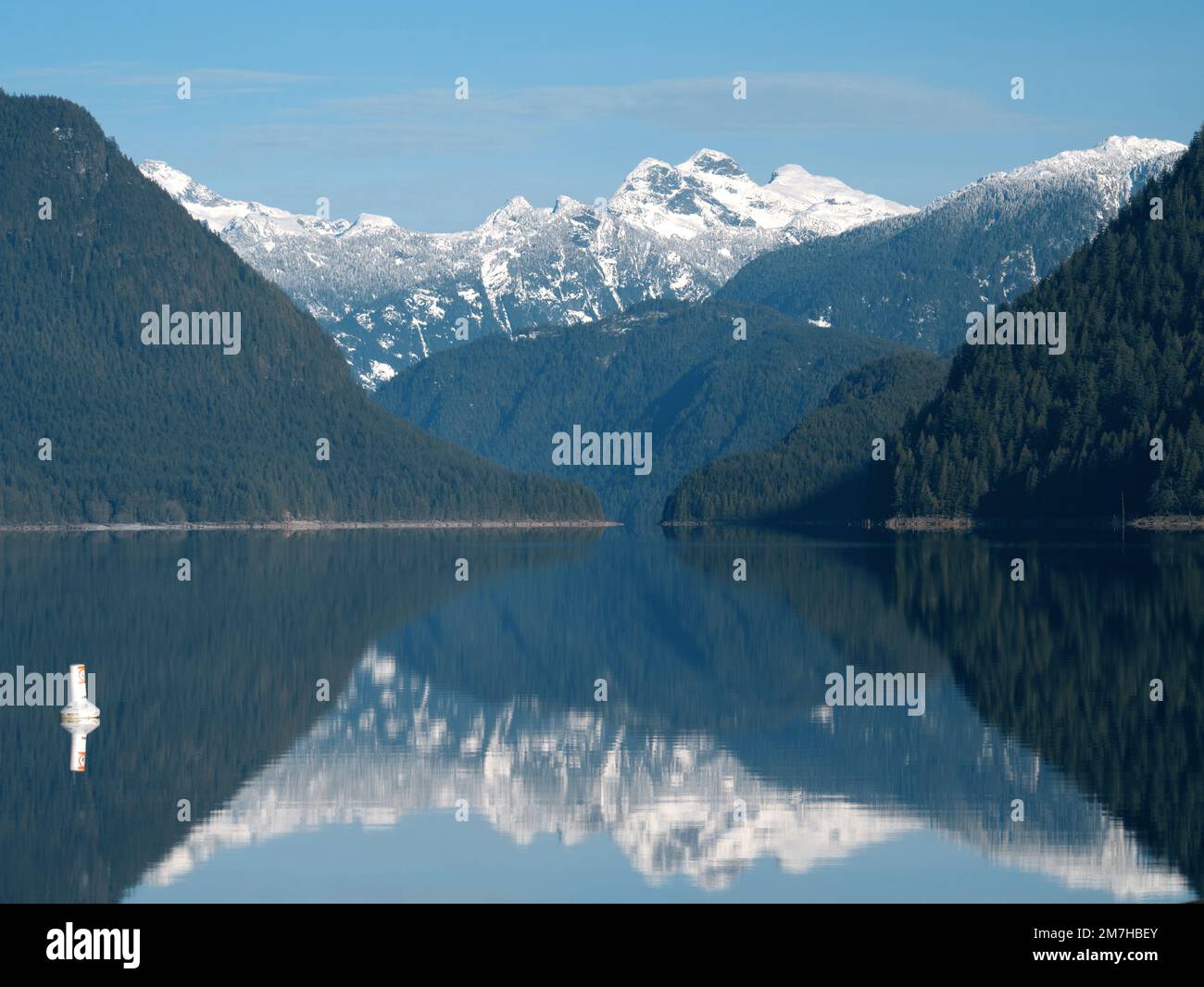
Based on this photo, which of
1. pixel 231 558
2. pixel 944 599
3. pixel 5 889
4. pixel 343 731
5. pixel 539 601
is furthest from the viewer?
pixel 231 558

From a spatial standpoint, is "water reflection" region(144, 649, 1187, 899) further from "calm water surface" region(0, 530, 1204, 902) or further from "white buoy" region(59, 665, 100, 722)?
"white buoy" region(59, 665, 100, 722)

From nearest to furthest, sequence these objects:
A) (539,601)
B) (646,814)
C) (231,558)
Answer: (646,814), (539,601), (231,558)

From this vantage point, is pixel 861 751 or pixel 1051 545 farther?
pixel 1051 545

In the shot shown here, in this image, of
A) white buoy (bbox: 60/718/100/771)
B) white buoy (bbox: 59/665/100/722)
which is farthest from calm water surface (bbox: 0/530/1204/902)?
white buoy (bbox: 59/665/100/722)

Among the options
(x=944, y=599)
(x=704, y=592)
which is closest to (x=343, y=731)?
(x=944, y=599)

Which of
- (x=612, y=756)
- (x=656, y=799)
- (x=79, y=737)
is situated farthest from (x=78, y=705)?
(x=656, y=799)
